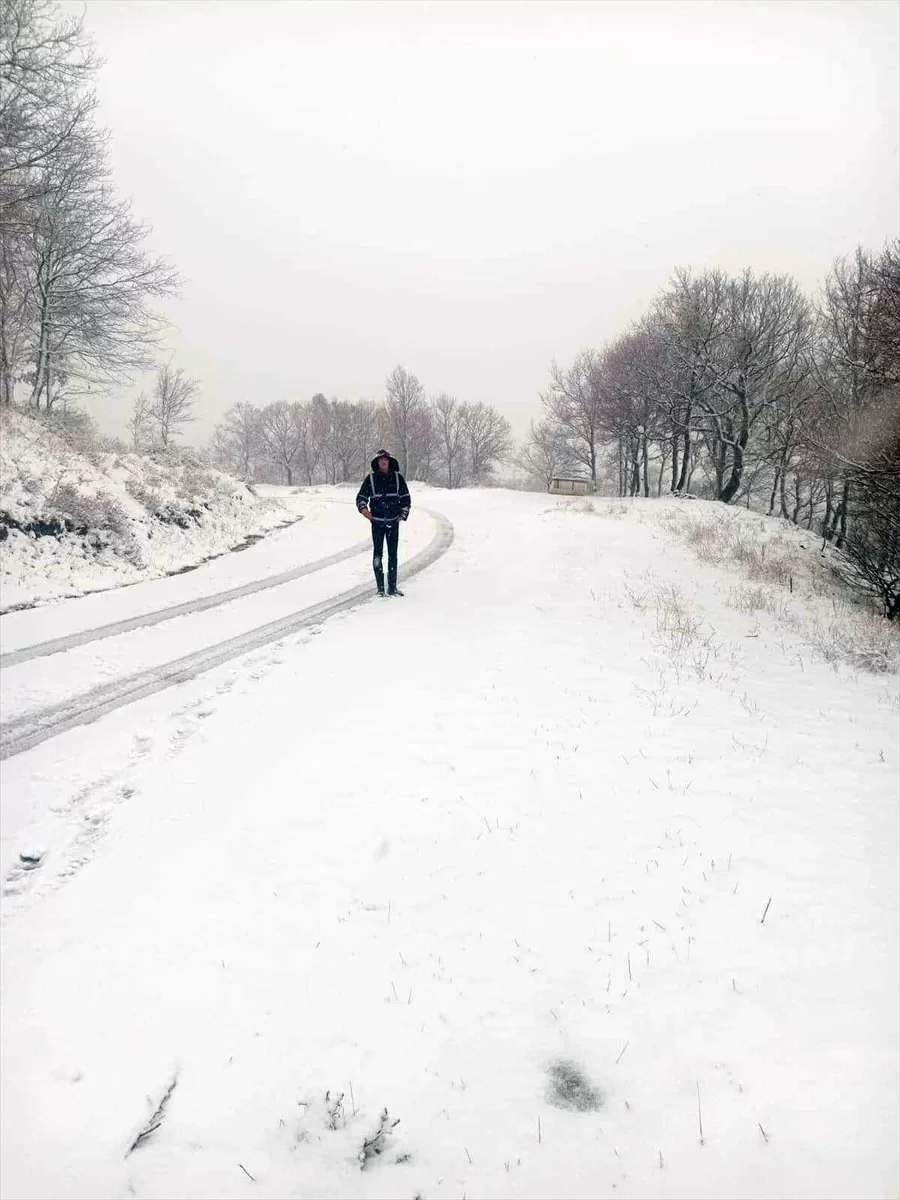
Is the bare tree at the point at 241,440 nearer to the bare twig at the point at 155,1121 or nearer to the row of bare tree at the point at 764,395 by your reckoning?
the row of bare tree at the point at 764,395

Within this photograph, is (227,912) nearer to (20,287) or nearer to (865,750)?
(865,750)

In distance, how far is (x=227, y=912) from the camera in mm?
3654

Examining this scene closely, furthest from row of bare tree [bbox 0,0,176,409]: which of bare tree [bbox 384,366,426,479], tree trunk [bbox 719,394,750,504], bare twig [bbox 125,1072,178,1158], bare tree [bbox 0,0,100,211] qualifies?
bare tree [bbox 384,366,426,479]

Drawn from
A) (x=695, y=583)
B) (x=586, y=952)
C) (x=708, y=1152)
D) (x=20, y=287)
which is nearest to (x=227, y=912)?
(x=586, y=952)

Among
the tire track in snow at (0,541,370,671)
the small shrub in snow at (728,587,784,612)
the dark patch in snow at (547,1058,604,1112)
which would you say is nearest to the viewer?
the dark patch in snow at (547,1058,604,1112)

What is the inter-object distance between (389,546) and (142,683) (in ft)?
16.4

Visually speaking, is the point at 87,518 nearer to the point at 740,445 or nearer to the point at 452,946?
the point at 452,946

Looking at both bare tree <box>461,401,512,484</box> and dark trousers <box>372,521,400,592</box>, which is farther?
bare tree <box>461,401,512,484</box>

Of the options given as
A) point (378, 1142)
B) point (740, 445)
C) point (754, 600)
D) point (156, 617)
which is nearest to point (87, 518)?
point (156, 617)

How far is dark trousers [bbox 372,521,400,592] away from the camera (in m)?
10.8

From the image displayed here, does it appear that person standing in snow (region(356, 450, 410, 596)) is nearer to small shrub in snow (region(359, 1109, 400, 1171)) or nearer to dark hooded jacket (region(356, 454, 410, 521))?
dark hooded jacket (region(356, 454, 410, 521))

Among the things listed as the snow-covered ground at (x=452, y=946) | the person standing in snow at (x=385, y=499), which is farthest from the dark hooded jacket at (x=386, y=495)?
the snow-covered ground at (x=452, y=946)

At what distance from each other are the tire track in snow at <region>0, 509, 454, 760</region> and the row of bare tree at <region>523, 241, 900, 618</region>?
38.7 ft

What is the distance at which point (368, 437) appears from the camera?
65688 millimetres
